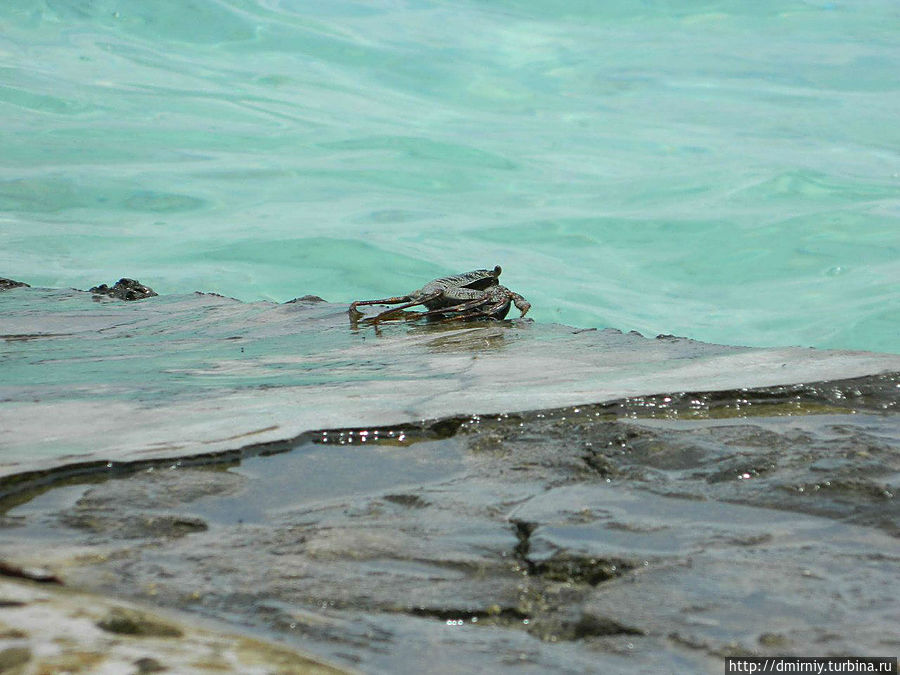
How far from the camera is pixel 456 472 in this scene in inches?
83.4

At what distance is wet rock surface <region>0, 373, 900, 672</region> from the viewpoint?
1408mm

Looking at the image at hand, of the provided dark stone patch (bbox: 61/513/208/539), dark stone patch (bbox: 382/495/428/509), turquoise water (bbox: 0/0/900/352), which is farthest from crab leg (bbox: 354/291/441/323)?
turquoise water (bbox: 0/0/900/352)

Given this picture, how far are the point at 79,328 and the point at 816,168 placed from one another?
28.2 feet

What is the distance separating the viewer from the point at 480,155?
464 inches

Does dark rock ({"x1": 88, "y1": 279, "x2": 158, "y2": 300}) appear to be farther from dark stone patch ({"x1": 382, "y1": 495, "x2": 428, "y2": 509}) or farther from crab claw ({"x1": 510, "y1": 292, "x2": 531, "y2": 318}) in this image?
dark stone patch ({"x1": 382, "y1": 495, "x2": 428, "y2": 509})

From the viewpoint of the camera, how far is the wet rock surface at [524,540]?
1408 mm

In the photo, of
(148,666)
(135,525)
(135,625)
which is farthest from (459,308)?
(148,666)

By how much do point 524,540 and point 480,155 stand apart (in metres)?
10.3

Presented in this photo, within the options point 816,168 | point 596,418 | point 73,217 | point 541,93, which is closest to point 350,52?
point 541,93

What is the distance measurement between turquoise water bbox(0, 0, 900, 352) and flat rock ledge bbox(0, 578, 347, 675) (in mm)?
7844

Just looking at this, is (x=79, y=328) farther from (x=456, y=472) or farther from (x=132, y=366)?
(x=456, y=472)

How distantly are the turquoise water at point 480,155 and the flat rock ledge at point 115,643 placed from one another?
7844mm

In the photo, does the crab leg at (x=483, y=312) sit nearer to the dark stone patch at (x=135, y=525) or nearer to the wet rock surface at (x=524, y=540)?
the wet rock surface at (x=524, y=540)

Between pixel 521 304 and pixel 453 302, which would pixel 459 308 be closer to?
pixel 453 302
